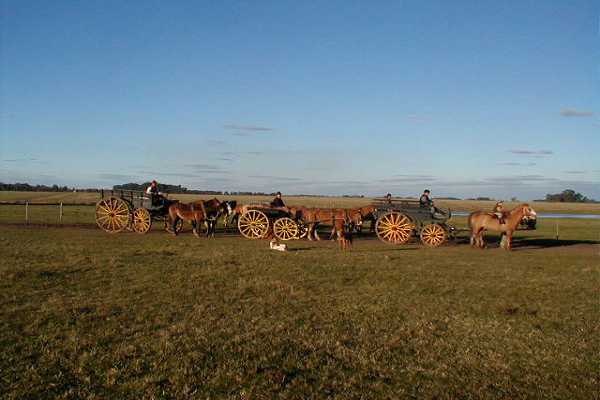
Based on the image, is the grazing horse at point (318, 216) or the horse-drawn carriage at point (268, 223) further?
the horse-drawn carriage at point (268, 223)

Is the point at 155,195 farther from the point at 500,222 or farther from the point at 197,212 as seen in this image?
the point at 500,222

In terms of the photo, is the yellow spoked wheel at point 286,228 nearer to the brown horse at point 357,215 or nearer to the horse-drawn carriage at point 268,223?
the horse-drawn carriage at point 268,223

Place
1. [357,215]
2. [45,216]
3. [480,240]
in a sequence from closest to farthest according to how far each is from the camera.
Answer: [480,240]
[357,215]
[45,216]

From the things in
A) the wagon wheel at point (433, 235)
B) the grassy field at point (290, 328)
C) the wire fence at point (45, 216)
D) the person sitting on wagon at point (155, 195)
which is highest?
the person sitting on wagon at point (155, 195)

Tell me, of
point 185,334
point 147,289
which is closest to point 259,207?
point 147,289

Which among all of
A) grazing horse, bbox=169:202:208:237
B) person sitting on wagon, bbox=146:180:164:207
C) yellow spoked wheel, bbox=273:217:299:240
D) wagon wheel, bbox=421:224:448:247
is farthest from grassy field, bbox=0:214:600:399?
person sitting on wagon, bbox=146:180:164:207

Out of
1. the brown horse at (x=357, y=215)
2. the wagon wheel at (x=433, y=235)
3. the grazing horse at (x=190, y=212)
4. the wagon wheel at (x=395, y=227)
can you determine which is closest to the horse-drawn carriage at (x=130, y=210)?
the grazing horse at (x=190, y=212)

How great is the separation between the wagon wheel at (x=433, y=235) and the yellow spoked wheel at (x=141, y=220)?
11805 mm

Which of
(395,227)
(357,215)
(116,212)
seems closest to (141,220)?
(116,212)

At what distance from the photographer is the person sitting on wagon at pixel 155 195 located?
20.1 meters

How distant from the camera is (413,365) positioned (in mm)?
5473

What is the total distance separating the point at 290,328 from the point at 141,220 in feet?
50.8

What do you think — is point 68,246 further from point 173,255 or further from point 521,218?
point 521,218

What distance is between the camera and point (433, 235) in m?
18.4
